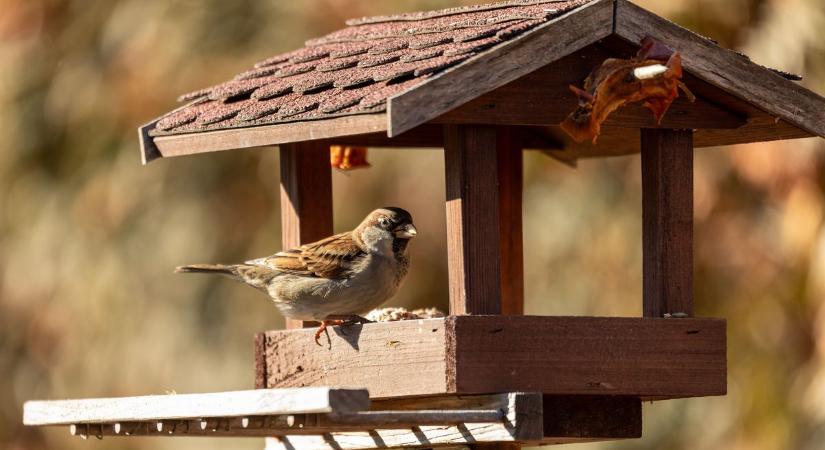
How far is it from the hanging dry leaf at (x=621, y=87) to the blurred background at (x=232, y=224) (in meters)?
3.20

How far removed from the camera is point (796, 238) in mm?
7562

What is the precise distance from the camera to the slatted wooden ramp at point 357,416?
3605 millimetres

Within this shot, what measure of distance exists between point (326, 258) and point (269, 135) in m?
0.46

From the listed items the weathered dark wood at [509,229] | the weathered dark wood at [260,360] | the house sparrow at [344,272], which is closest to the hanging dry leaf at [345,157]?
the weathered dark wood at [509,229]

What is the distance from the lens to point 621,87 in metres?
4.28

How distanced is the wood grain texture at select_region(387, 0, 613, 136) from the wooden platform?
0.56m

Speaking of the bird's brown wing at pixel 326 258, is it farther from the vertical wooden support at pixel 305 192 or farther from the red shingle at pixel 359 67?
the red shingle at pixel 359 67

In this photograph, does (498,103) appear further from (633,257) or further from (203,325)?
(203,325)

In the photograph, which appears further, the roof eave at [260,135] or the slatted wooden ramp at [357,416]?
the roof eave at [260,135]

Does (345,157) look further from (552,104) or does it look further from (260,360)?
(552,104)

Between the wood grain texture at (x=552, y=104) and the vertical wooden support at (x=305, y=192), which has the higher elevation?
the wood grain texture at (x=552, y=104)

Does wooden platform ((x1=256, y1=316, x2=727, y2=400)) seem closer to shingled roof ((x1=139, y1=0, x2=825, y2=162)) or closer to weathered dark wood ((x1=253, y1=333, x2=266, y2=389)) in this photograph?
weathered dark wood ((x1=253, y1=333, x2=266, y2=389))

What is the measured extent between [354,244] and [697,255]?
11.4ft

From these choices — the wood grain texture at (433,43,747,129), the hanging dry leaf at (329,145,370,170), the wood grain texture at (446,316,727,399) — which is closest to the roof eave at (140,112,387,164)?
the wood grain texture at (433,43,747,129)
